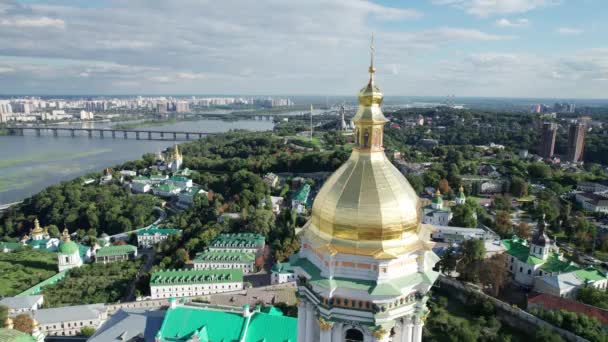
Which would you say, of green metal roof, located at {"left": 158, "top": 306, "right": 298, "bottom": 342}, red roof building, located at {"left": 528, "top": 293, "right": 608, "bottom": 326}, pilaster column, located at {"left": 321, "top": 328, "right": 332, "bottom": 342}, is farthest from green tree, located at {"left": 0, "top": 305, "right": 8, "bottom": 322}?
red roof building, located at {"left": 528, "top": 293, "right": 608, "bottom": 326}

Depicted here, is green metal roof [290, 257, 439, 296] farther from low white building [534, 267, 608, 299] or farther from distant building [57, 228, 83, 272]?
distant building [57, 228, 83, 272]

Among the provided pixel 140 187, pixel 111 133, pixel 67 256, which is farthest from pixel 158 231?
pixel 111 133

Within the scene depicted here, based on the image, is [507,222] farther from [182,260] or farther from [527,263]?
[182,260]

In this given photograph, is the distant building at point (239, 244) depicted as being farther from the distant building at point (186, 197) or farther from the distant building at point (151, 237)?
the distant building at point (186, 197)

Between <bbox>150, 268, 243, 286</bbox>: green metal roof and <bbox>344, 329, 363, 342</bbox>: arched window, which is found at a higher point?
<bbox>344, 329, 363, 342</bbox>: arched window

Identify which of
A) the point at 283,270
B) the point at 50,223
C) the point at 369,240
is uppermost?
the point at 369,240

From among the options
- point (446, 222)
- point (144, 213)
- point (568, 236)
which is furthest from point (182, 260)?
point (568, 236)

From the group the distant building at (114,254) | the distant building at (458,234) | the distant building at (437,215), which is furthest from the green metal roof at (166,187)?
the distant building at (458,234)
